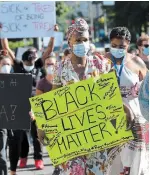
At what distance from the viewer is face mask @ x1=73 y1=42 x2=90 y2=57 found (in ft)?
17.0

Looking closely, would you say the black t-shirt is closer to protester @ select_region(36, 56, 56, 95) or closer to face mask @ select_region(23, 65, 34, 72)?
face mask @ select_region(23, 65, 34, 72)

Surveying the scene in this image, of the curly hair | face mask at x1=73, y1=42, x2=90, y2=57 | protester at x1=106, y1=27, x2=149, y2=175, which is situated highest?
the curly hair

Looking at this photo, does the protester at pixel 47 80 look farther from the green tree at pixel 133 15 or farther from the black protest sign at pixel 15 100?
the green tree at pixel 133 15

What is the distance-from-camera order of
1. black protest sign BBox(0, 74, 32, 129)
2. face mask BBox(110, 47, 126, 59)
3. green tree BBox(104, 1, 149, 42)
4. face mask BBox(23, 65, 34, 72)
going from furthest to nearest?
green tree BBox(104, 1, 149, 42) → face mask BBox(23, 65, 34, 72) → black protest sign BBox(0, 74, 32, 129) → face mask BBox(110, 47, 126, 59)

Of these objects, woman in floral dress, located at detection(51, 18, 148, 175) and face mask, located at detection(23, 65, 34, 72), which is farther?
face mask, located at detection(23, 65, 34, 72)

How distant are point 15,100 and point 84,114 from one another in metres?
1.59

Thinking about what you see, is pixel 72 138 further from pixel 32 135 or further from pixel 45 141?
pixel 32 135

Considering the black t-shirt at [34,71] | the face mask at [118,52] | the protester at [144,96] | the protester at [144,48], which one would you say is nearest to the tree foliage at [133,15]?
the protester at [144,48]

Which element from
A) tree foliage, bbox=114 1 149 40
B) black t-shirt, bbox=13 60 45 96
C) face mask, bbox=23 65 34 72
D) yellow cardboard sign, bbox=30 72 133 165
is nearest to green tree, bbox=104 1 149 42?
tree foliage, bbox=114 1 149 40

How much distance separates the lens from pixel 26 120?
21.0 feet

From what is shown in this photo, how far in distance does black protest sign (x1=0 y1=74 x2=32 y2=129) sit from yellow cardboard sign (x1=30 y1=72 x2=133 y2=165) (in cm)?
140

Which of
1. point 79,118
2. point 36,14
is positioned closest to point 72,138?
point 79,118

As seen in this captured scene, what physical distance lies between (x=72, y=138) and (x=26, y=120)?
1.45 meters

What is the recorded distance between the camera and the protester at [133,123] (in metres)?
5.37
